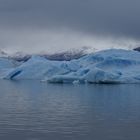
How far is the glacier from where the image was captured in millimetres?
46094

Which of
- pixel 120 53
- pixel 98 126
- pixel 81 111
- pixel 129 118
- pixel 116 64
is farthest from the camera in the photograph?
A: pixel 120 53

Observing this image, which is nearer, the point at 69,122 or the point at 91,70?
the point at 69,122

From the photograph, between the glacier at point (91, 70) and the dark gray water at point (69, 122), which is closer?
the dark gray water at point (69, 122)

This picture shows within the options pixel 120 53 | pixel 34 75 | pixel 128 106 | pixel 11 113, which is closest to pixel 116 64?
pixel 120 53

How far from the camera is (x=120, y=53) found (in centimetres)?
5741

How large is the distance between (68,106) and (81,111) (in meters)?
2.38

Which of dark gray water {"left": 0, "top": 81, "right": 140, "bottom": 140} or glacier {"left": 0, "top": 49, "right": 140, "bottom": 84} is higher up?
glacier {"left": 0, "top": 49, "right": 140, "bottom": 84}

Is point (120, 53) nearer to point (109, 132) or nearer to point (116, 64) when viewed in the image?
point (116, 64)

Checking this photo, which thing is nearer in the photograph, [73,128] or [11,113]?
[73,128]

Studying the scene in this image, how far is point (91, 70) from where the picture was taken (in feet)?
148

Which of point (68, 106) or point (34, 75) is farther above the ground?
point (34, 75)

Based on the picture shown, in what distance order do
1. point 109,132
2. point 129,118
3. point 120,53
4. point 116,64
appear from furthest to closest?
point 120,53
point 116,64
point 129,118
point 109,132

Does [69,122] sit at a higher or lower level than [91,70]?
lower

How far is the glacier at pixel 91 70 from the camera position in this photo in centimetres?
4609
